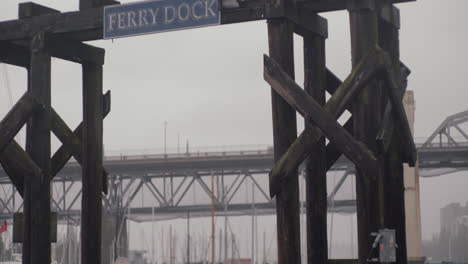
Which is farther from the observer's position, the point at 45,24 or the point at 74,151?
the point at 74,151

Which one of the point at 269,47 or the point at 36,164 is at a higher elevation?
the point at 269,47

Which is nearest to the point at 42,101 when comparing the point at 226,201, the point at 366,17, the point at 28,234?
the point at 28,234

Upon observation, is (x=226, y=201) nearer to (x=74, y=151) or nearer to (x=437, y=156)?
(x=437, y=156)

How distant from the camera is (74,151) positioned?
17641mm

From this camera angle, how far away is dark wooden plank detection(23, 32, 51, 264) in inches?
643

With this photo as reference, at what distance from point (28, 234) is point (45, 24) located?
3632mm

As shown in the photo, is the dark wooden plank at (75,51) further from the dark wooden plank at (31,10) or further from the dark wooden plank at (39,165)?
the dark wooden plank at (31,10)

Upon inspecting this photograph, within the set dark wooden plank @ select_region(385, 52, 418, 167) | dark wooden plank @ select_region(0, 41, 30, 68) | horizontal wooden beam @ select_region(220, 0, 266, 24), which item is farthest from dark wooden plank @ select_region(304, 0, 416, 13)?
dark wooden plank @ select_region(0, 41, 30, 68)

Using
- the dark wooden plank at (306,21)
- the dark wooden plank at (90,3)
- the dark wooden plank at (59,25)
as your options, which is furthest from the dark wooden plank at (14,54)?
the dark wooden plank at (306,21)

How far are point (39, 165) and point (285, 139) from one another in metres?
4.66

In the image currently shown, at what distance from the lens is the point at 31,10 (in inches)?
662

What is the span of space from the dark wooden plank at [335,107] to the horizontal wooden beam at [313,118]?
2 cm

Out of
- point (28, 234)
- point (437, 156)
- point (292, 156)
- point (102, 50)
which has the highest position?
point (437, 156)

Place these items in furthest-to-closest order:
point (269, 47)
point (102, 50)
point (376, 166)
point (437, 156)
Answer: point (437, 156)
point (102, 50)
point (269, 47)
point (376, 166)
